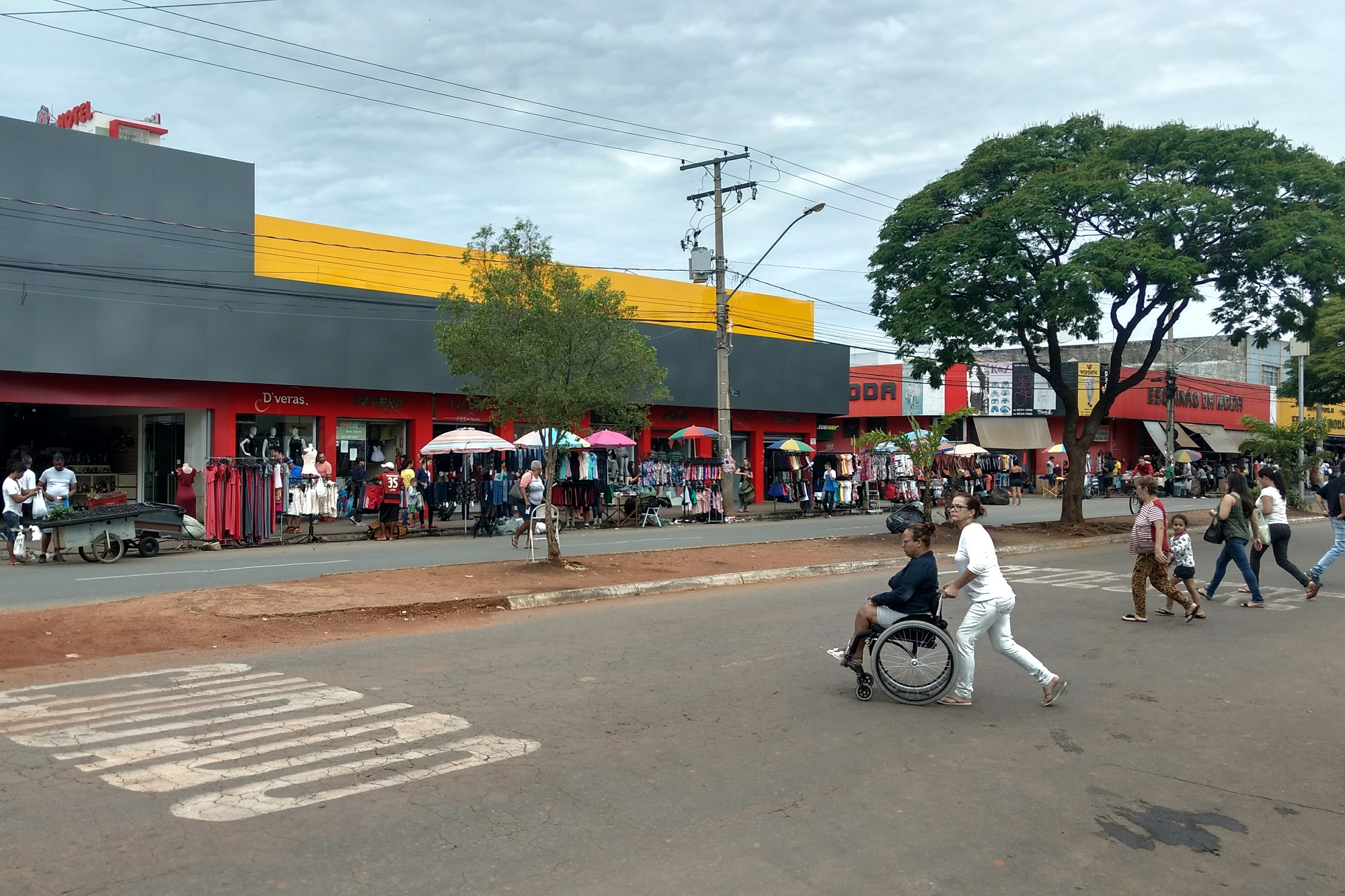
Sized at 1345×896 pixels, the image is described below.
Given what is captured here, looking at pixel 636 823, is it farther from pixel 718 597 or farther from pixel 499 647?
pixel 718 597

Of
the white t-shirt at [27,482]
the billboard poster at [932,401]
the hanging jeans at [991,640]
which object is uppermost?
the billboard poster at [932,401]

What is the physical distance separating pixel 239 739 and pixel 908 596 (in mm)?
4656

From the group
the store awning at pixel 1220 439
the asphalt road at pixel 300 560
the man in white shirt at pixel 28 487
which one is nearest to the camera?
the asphalt road at pixel 300 560

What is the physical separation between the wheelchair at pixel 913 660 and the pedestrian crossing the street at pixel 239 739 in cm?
273

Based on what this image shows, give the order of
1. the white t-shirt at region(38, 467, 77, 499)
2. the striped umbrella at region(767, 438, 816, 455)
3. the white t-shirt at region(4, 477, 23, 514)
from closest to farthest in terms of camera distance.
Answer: the white t-shirt at region(38, 467, 77, 499) → the white t-shirt at region(4, 477, 23, 514) → the striped umbrella at region(767, 438, 816, 455)

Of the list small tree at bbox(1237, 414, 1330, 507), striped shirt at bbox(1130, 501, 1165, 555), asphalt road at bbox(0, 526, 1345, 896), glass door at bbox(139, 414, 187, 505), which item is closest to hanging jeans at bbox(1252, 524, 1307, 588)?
striped shirt at bbox(1130, 501, 1165, 555)

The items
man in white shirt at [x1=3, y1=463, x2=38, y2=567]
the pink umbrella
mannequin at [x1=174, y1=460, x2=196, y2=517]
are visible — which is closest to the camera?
man in white shirt at [x1=3, y1=463, x2=38, y2=567]

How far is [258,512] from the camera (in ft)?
70.5

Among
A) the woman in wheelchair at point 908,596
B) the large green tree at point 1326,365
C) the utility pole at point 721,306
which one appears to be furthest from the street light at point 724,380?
the large green tree at point 1326,365

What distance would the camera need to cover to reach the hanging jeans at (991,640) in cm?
733

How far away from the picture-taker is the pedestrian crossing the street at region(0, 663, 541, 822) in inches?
213

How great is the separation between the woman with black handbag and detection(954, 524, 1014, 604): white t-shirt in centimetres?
631

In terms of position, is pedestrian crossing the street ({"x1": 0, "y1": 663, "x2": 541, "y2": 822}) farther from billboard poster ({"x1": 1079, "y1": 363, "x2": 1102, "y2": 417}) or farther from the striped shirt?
billboard poster ({"x1": 1079, "y1": 363, "x2": 1102, "y2": 417})

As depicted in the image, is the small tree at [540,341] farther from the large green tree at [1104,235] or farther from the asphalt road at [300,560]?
the large green tree at [1104,235]
